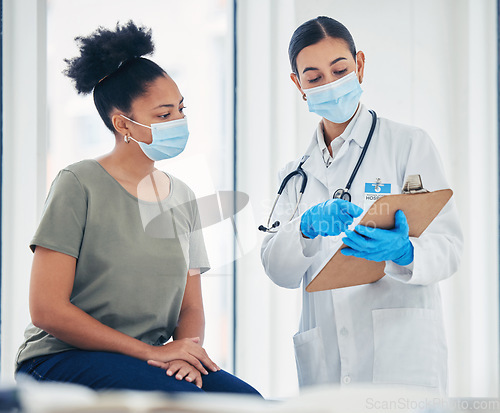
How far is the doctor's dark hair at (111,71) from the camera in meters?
1.39

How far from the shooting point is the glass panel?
1.67 metres

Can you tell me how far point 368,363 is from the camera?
141 centimetres

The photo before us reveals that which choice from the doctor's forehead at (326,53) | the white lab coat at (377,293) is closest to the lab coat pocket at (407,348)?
the white lab coat at (377,293)

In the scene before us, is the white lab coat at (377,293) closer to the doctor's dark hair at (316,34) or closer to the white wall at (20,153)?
the doctor's dark hair at (316,34)

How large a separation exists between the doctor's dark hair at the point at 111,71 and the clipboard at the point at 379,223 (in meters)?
0.69

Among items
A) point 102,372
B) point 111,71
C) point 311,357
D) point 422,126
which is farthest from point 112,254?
point 422,126

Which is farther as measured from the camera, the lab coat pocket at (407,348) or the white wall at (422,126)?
the white wall at (422,126)

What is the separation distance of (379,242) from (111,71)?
2.77ft

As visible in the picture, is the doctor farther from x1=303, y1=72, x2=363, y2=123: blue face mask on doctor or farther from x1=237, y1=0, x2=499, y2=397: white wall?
x1=237, y1=0, x2=499, y2=397: white wall

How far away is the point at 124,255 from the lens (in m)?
1.27

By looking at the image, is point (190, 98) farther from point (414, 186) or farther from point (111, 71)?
point (414, 186)

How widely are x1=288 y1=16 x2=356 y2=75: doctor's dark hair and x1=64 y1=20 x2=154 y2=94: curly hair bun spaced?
451 millimetres

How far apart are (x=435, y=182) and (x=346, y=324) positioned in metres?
0.46

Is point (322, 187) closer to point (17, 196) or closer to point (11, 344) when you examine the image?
point (17, 196)
